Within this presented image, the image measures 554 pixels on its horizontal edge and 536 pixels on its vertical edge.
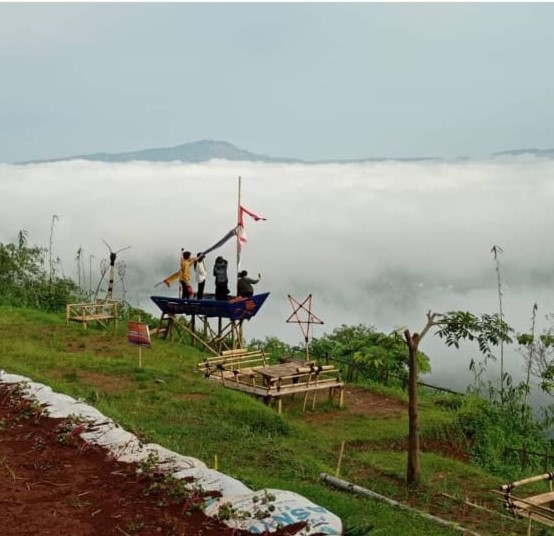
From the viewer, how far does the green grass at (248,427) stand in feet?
30.4

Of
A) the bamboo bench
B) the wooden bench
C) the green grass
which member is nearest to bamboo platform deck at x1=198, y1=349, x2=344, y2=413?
the bamboo bench

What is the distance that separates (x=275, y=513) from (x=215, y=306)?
14777 mm

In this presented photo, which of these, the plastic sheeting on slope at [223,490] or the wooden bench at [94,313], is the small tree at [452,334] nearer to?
the plastic sheeting on slope at [223,490]

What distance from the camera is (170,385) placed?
15742 millimetres

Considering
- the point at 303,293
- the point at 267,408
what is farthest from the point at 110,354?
the point at 303,293

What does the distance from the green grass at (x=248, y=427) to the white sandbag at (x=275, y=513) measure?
488 millimetres

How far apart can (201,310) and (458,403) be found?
8.04m

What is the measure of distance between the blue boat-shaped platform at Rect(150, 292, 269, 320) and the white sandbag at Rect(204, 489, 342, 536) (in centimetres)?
1404

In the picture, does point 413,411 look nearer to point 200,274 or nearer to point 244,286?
point 244,286

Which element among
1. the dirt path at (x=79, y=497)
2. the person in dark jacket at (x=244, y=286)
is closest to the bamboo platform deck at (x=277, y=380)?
the person in dark jacket at (x=244, y=286)

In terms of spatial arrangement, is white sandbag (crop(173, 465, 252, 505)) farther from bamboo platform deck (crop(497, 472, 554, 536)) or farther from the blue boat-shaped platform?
the blue boat-shaped platform

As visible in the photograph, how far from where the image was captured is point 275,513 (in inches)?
266

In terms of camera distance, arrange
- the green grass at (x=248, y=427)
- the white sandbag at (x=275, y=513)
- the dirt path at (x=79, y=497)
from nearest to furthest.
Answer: the white sandbag at (x=275, y=513) → the dirt path at (x=79, y=497) → the green grass at (x=248, y=427)

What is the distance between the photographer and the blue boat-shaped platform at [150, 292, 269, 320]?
836 inches
